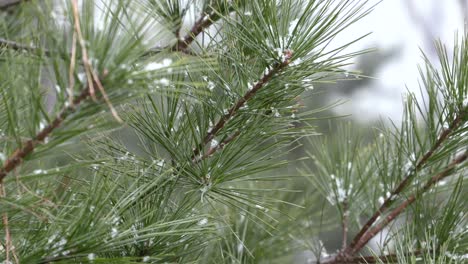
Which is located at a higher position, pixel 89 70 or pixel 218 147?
pixel 89 70

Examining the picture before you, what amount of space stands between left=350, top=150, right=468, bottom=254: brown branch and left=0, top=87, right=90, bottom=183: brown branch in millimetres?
632

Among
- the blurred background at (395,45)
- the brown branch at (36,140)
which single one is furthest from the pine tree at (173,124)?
the blurred background at (395,45)

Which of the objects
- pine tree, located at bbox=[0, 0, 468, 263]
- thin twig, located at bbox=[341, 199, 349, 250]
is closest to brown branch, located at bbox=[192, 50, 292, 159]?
pine tree, located at bbox=[0, 0, 468, 263]

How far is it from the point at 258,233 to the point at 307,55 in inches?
24.7

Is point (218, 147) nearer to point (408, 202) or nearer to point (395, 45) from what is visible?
point (408, 202)

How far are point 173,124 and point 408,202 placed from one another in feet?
1.39

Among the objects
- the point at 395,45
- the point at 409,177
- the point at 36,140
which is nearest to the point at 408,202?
the point at 409,177

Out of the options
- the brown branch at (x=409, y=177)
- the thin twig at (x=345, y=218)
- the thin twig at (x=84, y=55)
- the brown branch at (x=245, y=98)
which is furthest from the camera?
the thin twig at (x=345, y=218)

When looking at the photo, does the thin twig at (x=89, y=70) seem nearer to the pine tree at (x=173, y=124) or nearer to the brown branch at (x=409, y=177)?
the pine tree at (x=173, y=124)

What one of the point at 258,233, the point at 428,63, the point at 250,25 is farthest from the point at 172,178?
the point at 258,233

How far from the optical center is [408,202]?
1025 mm

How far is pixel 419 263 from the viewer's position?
1.04 m

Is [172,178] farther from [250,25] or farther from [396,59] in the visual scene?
[396,59]

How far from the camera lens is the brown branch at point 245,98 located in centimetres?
76
